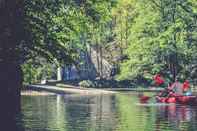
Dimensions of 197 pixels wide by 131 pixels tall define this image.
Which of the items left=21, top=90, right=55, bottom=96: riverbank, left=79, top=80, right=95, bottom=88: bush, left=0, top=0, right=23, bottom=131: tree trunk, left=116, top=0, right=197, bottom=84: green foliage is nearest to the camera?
left=0, top=0, right=23, bottom=131: tree trunk

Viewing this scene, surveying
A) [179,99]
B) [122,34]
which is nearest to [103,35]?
[122,34]

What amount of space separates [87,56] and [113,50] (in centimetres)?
604

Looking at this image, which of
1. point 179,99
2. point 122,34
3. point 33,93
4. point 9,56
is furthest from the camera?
point 122,34

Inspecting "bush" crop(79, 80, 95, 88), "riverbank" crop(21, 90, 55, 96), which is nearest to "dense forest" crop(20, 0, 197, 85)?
"bush" crop(79, 80, 95, 88)

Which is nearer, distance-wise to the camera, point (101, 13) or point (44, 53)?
point (44, 53)

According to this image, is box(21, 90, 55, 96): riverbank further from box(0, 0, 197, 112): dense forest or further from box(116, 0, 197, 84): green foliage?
box(116, 0, 197, 84): green foliage

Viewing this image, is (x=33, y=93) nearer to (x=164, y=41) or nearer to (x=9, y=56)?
(x=164, y=41)

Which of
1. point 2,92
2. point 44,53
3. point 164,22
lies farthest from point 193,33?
point 2,92

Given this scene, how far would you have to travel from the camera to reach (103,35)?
10438 centimetres

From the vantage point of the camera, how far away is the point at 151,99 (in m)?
56.9

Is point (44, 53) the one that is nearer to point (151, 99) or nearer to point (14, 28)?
point (14, 28)

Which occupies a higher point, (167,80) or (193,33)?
(193,33)

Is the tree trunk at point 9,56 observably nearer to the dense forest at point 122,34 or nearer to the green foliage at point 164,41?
the dense forest at point 122,34

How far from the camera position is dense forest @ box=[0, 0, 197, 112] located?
20719mm
